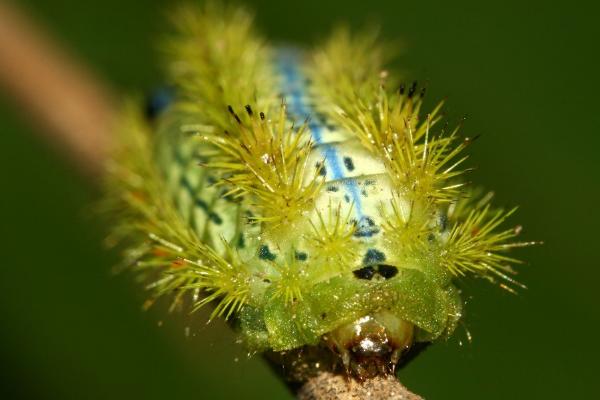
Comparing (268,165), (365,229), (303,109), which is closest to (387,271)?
(365,229)

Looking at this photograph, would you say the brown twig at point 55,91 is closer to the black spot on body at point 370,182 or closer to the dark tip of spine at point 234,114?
the dark tip of spine at point 234,114

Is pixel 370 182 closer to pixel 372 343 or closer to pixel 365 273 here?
pixel 365 273

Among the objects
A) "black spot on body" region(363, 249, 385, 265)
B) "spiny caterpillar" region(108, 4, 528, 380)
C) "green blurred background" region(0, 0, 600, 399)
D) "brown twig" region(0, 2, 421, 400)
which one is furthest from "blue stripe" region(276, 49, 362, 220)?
"brown twig" region(0, 2, 421, 400)

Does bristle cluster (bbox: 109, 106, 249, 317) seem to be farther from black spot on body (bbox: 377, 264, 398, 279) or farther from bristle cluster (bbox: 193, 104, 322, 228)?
black spot on body (bbox: 377, 264, 398, 279)

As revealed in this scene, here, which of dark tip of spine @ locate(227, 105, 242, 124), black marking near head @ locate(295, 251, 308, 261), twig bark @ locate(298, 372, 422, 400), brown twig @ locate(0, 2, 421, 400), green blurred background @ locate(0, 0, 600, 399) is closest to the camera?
twig bark @ locate(298, 372, 422, 400)

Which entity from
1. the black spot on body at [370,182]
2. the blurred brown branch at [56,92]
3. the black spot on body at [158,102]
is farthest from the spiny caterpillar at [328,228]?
the blurred brown branch at [56,92]

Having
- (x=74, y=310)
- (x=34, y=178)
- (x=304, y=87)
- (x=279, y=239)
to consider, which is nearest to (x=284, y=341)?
(x=279, y=239)
